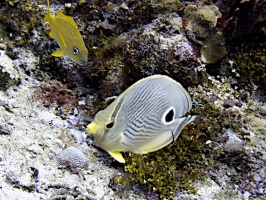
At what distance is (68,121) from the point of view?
4773 mm

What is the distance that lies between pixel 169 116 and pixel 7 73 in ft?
11.9

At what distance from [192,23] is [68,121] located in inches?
93.6

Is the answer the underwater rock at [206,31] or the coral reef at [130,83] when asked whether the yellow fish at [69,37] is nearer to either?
the coral reef at [130,83]

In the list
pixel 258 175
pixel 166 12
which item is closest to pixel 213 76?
pixel 166 12

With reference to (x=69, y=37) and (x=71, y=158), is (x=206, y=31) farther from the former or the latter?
(x=71, y=158)

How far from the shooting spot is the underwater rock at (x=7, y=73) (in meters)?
4.92

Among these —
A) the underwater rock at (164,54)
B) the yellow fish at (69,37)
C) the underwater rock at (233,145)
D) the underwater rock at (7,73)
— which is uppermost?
the yellow fish at (69,37)

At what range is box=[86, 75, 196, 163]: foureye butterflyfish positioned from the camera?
2098 mm

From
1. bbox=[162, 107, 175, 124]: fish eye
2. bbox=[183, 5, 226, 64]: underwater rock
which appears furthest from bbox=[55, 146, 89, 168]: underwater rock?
bbox=[183, 5, 226, 64]: underwater rock

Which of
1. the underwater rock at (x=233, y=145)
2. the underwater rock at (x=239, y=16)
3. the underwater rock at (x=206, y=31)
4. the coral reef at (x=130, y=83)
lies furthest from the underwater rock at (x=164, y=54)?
the underwater rock at (x=233, y=145)

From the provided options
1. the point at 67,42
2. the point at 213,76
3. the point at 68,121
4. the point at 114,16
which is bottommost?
the point at 68,121

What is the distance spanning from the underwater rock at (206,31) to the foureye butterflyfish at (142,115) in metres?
2.80

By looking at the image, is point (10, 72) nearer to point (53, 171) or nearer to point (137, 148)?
point (53, 171)

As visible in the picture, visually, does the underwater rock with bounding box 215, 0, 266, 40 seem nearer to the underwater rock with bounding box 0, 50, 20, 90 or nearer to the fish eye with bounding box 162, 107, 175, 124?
the fish eye with bounding box 162, 107, 175, 124
